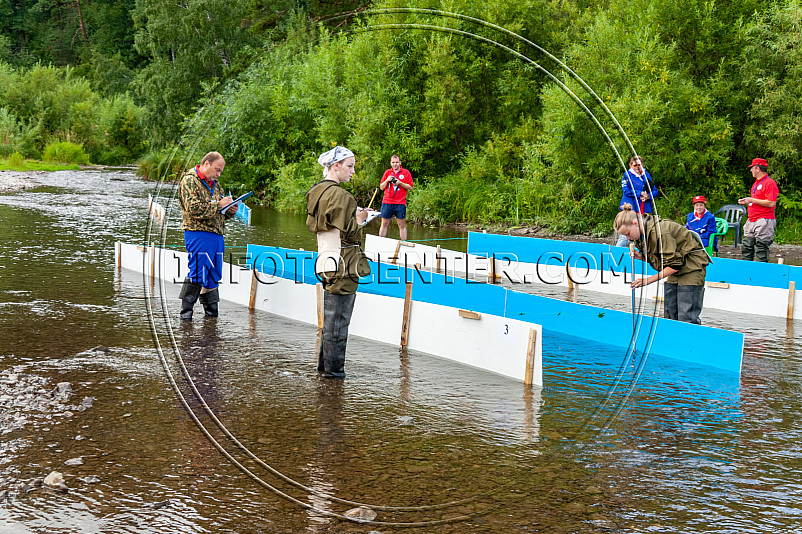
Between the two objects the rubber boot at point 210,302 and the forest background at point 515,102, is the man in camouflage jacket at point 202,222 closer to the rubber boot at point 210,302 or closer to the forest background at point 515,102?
the rubber boot at point 210,302

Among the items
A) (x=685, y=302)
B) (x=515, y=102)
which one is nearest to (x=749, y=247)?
(x=685, y=302)

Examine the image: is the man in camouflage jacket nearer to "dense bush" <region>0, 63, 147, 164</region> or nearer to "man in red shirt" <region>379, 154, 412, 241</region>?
"man in red shirt" <region>379, 154, 412, 241</region>

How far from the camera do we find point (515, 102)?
85.4 feet

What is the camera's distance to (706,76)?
69.0ft

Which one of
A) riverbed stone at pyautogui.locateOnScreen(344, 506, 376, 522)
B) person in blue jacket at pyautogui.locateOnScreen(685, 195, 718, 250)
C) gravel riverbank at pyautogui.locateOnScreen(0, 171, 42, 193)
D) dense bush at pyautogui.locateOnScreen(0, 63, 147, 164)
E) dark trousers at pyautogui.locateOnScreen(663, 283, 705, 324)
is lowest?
riverbed stone at pyautogui.locateOnScreen(344, 506, 376, 522)

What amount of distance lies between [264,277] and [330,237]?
3.97m

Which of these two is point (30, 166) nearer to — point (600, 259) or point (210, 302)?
point (210, 302)

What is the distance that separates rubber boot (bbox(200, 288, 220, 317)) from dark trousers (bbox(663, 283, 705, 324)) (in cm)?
558

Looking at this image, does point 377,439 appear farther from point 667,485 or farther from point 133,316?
point 133,316

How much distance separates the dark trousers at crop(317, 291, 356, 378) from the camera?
707cm

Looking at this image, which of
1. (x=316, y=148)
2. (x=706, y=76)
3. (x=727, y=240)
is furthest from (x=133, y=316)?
(x=316, y=148)

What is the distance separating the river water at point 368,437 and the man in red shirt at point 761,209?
4.48 metres

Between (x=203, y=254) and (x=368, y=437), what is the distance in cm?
445

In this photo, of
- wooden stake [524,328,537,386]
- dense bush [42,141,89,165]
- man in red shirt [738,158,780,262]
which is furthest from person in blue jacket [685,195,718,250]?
dense bush [42,141,89,165]
